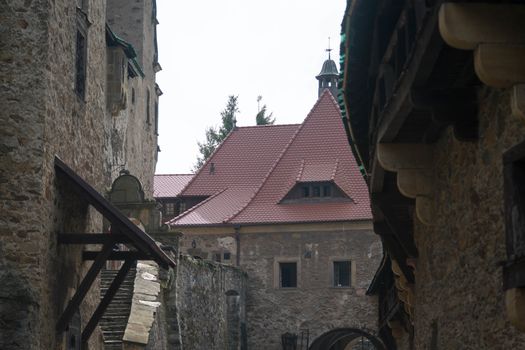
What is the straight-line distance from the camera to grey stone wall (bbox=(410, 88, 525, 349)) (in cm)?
601

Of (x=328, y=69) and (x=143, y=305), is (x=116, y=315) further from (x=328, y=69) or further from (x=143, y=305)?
(x=328, y=69)

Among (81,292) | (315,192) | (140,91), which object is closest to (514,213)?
(81,292)

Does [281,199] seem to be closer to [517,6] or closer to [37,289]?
[37,289]

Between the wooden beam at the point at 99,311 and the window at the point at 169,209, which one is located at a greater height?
the window at the point at 169,209

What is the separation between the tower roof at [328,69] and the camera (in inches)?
1818

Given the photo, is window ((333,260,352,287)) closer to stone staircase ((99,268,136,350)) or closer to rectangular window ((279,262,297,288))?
rectangular window ((279,262,297,288))

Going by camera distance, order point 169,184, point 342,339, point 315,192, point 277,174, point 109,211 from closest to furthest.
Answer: point 109,211, point 315,192, point 277,174, point 169,184, point 342,339

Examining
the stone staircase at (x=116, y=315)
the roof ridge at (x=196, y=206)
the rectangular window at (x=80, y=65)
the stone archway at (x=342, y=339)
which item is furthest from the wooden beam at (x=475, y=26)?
the roof ridge at (x=196, y=206)

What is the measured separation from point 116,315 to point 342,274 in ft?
54.4

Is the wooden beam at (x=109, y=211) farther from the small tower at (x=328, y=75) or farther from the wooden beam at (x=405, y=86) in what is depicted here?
the small tower at (x=328, y=75)

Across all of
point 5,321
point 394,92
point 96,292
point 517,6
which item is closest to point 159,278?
point 96,292

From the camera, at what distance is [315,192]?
115 feet

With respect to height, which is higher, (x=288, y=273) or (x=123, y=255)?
(x=288, y=273)

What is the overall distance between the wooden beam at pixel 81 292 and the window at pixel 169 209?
27563 millimetres
